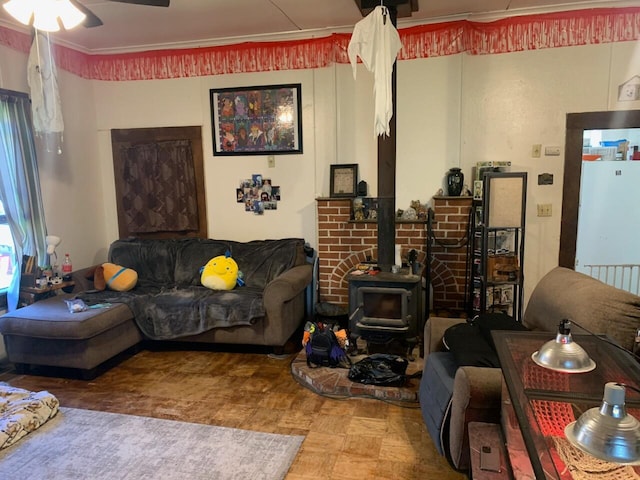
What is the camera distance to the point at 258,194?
4172mm

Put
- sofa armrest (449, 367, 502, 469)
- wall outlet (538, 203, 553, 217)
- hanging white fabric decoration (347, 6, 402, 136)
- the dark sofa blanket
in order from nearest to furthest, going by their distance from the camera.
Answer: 1. sofa armrest (449, 367, 502, 469)
2. hanging white fabric decoration (347, 6, 402, 136)
3. the dark sofa blanket
4. wall outlet (538, 203, 553, 217)

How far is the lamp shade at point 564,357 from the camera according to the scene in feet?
3.89

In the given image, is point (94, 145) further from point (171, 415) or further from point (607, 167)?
point (607, 167)

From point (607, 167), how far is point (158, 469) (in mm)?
4368

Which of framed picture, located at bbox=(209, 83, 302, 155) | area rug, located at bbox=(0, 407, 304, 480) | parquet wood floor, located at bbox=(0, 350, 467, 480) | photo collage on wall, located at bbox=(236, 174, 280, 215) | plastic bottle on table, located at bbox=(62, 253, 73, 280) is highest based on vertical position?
framed picture, located at bbox=(209, 83, 302, 155)

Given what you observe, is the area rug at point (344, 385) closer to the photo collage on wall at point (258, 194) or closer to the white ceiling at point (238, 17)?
the photo collage on wall at point (258, 194)

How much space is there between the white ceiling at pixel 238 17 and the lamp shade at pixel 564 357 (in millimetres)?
2866

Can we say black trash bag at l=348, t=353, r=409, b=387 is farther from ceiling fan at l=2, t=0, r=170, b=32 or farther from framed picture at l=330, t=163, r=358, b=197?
ceiling fan at l=2, t=0, r=170, b=32

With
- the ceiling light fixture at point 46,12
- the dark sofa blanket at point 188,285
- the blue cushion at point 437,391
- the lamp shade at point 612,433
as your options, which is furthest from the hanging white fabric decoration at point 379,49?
the lamp shade at point 612,433

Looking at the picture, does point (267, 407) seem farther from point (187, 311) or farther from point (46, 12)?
point (46, 12)

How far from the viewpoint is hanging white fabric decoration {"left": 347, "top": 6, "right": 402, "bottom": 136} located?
262 cm

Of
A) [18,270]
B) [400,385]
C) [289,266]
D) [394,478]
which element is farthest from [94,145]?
[394,478]

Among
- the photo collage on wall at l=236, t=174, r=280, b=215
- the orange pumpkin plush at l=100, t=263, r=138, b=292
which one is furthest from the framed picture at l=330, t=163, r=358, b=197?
the orange pumpkin plush at l=100, t=263, r=138, b=292

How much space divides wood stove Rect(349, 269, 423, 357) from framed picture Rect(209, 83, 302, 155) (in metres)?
1.60
